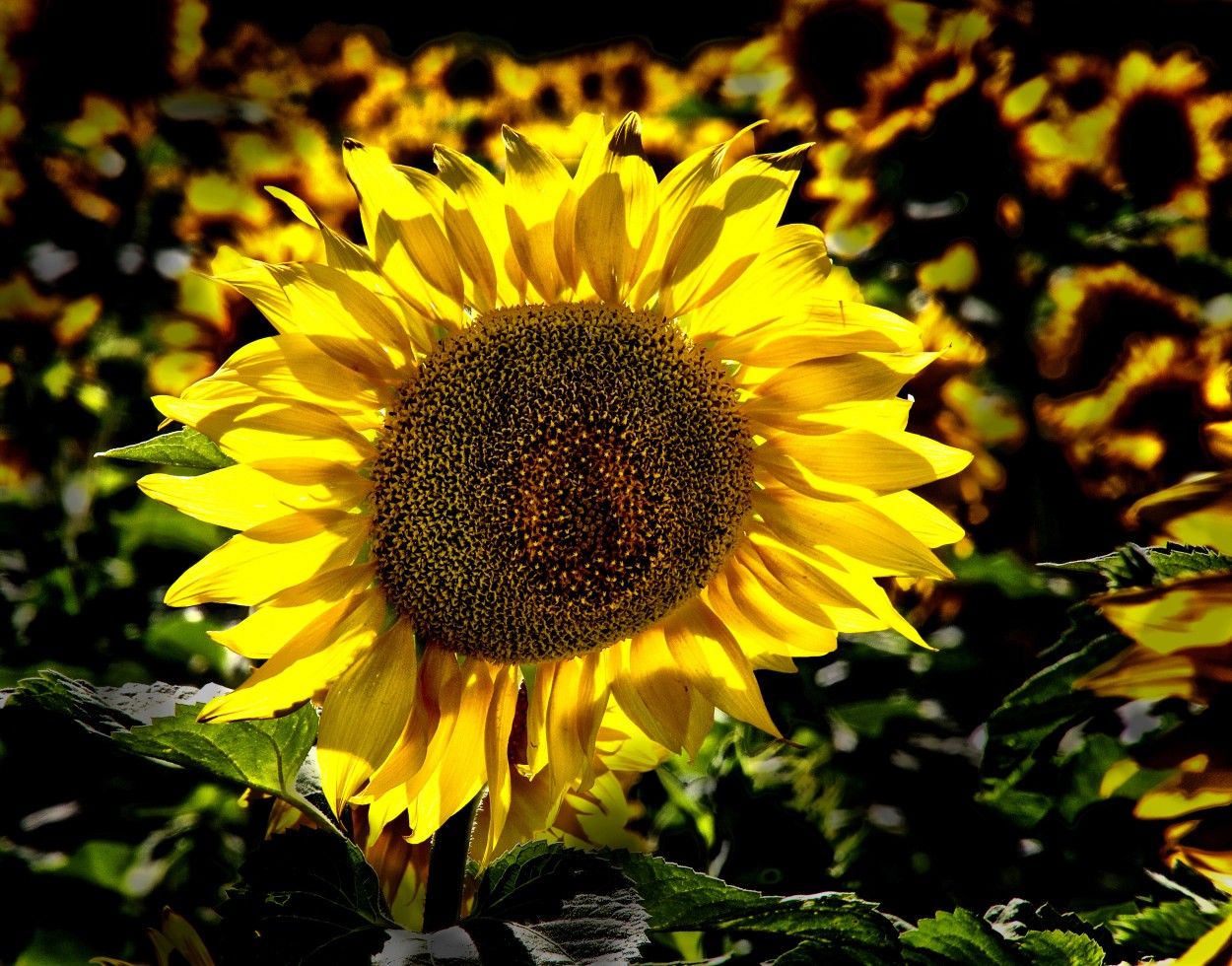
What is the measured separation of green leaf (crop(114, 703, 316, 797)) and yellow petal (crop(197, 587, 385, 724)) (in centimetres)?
1

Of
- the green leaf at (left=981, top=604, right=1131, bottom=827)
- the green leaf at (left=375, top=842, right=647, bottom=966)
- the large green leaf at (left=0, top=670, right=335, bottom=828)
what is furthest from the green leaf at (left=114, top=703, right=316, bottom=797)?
Answer: the green leaf at (left=981, top=604, right=1131, bottom=827)

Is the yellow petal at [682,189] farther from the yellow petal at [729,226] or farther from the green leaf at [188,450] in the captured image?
the green leaf at [188,450]

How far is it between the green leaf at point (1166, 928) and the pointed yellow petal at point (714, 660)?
0.69 ft

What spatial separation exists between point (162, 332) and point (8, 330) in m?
0.16

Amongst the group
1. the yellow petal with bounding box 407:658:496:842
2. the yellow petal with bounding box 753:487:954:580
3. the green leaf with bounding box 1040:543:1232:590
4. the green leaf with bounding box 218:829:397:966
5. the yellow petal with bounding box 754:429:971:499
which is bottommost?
the green leaf with bounding box 218:829:397:966

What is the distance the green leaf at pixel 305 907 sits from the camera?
0.50 metres

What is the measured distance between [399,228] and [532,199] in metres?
0.07

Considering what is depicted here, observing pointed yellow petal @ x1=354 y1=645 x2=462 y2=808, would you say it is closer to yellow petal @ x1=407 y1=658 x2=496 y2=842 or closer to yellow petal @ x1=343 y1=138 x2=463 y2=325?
yellow petal @ x1=407 y1=658 x2=496 y2=842

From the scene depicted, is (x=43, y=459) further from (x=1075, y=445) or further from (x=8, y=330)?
(x=1075, y=445)

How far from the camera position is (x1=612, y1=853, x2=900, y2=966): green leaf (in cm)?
52

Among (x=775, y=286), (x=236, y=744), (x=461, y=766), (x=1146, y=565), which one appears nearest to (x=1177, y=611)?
(x=1146, y=565)

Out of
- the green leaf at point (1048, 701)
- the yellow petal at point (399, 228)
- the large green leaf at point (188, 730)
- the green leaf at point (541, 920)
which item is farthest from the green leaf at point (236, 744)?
the green leaf at point (1048, 701)

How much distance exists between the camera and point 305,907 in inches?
20.4

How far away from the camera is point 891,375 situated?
1.91 ft
